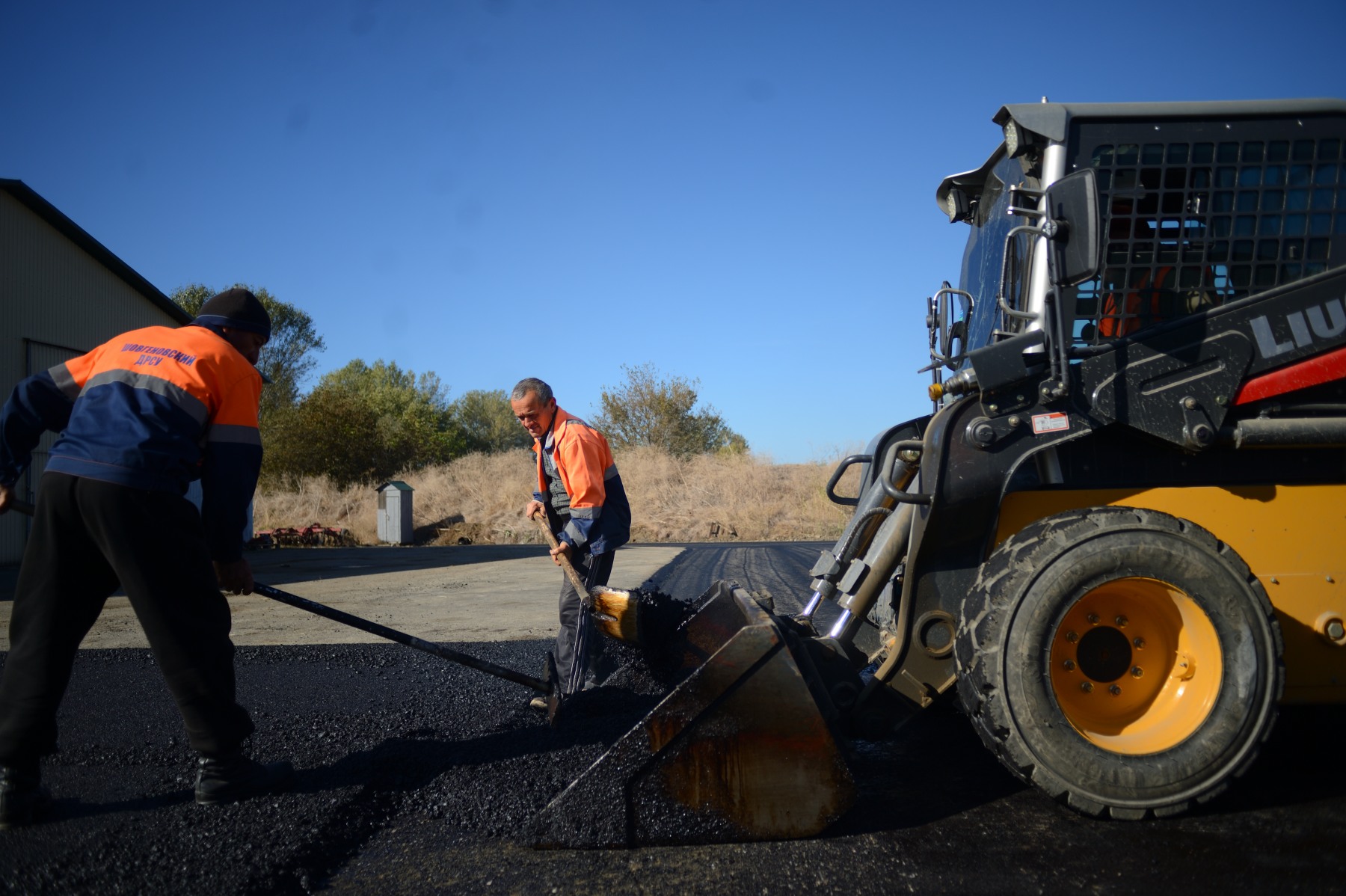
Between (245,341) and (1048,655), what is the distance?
3078 millimetres

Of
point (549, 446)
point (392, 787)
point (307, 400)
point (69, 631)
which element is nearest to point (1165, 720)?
point (392, 787)

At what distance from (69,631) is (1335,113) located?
188 inches

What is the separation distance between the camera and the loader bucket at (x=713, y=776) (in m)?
2.52

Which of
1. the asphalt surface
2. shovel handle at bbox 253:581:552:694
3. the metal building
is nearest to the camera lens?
the asphalt surface

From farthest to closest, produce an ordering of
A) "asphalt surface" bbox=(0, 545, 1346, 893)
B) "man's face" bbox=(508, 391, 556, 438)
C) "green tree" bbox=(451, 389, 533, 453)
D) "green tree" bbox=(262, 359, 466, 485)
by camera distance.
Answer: "green tree" bbox=(451, 389, 533, 453), "green tree" bbox=(262, 359, 466, 485), "man's face" bbox=(508, 391, 556, 438), "asphalt surface" bbox=(0, 545, 1346, 893)

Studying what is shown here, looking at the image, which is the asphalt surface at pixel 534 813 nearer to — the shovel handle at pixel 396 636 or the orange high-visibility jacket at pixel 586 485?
the shovel handle at pixel 396 636

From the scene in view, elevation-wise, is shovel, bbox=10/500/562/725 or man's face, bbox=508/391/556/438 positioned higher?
man's face, bbox=508/391/556/438

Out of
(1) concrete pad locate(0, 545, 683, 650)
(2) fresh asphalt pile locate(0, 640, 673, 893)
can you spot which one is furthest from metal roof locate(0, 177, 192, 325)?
(2) fresh asphalt pile locate(0, 640, 673, 893)

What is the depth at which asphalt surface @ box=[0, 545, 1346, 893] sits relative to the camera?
2311 mm

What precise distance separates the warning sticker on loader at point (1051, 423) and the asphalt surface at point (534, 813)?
122cm

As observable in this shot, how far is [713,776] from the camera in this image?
2.54 metres

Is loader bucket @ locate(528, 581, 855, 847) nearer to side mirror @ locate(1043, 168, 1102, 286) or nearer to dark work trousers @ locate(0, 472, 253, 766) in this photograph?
dark work trousers @ locate(0, 472, 253, 766)

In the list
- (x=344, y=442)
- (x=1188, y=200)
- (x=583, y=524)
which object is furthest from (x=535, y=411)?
(x=344, y=442)

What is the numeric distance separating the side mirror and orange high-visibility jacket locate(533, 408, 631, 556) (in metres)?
2.30
